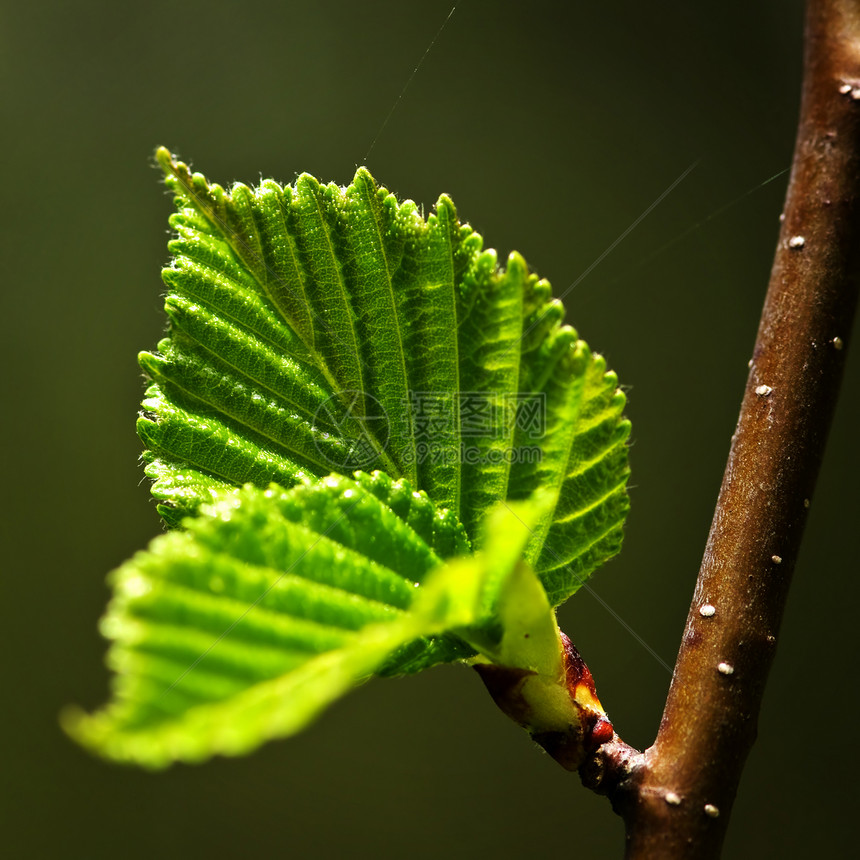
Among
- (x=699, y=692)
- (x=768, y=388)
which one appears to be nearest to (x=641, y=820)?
(x=699, y=692)

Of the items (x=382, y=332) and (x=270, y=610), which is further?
(x=382, y=332)

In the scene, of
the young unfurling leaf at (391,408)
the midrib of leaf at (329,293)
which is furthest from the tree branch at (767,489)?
the midrib of leaf at (329,293)

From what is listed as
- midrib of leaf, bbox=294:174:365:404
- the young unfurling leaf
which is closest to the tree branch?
the young unfurling leaf

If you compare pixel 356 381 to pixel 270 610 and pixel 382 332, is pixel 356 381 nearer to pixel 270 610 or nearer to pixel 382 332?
pixel 382 332

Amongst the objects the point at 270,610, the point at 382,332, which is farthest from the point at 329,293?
the point at 270,610

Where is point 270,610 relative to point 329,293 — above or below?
below

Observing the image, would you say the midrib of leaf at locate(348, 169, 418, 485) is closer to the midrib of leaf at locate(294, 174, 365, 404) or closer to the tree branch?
the midrib of leaf at locate(294, 174, 365, 404)
